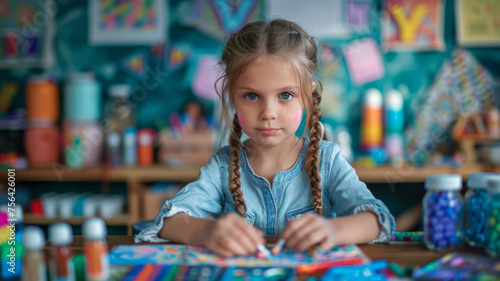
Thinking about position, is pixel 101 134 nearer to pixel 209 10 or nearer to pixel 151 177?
pixel 151 177

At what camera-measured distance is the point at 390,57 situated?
251 cm

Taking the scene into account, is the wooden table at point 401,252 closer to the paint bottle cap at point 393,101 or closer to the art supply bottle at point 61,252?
the art supply bottle at point 61,252

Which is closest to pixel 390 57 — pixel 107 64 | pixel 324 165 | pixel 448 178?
pixel 107 64

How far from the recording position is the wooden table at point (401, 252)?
30.5 inches

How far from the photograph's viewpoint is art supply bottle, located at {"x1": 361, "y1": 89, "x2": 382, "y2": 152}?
2436mm

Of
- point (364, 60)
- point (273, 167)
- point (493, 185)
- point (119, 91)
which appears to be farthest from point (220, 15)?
point (493, 185)

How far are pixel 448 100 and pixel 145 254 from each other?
199 cm

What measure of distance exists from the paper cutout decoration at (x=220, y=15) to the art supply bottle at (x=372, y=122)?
2.10 feet

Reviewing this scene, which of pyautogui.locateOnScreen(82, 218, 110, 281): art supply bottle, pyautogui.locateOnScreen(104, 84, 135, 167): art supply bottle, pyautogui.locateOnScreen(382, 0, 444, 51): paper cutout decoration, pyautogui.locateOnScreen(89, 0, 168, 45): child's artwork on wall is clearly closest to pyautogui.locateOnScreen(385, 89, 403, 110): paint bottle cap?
pyautogui.locateOnScreen(382, 0, 444, 51): paper cutout decoration

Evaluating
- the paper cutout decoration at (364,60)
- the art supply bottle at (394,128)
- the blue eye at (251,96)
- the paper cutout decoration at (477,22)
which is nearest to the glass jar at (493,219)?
the blue eye at (251,96)

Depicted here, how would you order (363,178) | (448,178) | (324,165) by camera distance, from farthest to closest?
(363,178)
(324,165)
(448,178)

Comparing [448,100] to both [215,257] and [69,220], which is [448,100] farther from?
[215,257]

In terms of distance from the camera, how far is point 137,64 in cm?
259

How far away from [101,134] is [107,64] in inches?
13.8
